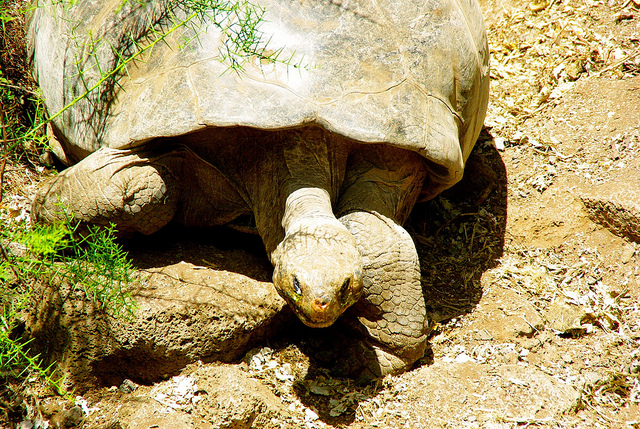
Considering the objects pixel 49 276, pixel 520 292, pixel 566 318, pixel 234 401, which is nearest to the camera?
pixel 234 401

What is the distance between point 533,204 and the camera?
457 centimetres

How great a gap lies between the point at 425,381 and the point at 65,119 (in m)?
2.88

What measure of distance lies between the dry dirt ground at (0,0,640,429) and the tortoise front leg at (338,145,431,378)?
14 cm

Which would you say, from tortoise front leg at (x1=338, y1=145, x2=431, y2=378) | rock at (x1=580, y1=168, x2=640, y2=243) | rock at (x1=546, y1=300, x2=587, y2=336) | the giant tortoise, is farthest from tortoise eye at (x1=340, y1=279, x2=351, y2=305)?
rock at (x1=580, y1=168, x2=640, y2=243)

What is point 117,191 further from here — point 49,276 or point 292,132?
point 292,132

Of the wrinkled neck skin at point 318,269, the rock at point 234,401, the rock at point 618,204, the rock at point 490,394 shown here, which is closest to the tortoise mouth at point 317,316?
the wrinkled neck skin at point 318,269

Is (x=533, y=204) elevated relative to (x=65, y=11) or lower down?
lower down

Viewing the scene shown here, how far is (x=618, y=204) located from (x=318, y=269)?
241 centimetres

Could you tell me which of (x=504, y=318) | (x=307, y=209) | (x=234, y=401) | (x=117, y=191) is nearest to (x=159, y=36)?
(x=117, y=191)

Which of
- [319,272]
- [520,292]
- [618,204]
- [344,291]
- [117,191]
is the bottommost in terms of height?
[520,292]

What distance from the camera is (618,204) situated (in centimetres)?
409

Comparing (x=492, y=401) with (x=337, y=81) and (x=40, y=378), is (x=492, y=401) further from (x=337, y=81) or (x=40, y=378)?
(x=40, y=378)

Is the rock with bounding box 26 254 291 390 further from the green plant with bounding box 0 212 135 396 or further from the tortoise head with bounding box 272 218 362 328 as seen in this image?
the tortoise head with bounding box 272 218 362 328

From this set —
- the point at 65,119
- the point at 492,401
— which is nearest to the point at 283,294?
the point at 492,401
